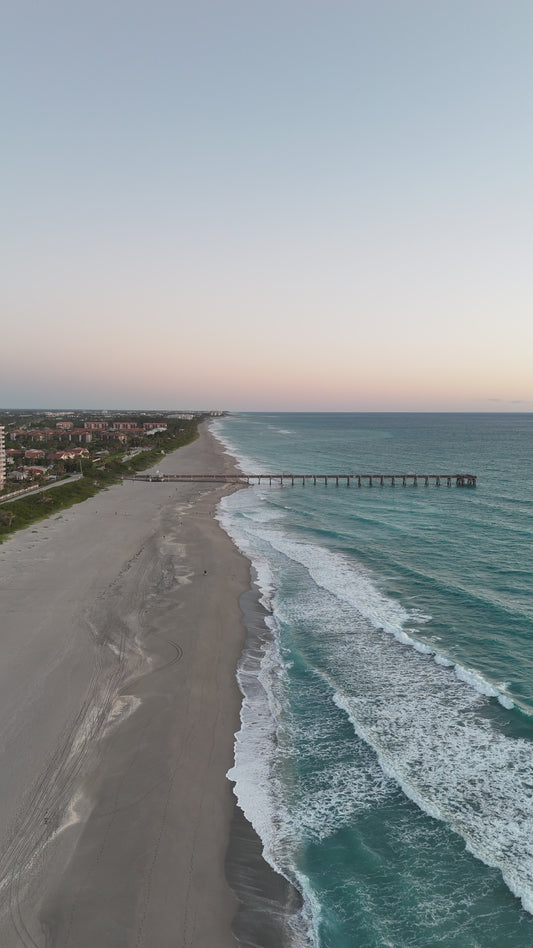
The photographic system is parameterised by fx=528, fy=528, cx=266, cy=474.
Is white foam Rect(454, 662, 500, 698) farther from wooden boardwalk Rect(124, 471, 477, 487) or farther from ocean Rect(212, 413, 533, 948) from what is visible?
wooden boardwalk Rect(124, 471, 477, 487)

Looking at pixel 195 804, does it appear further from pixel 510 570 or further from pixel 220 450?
pixel 220 450

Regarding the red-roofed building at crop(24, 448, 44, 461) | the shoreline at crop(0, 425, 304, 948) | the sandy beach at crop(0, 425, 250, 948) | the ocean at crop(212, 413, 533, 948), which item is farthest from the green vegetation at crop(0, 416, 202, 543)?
the ocean at crop(212, 413, 533, 948)

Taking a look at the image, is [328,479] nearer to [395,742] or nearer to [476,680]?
[476,680]

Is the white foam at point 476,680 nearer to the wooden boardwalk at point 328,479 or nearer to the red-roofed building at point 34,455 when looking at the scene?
the wooden boardwalk at point 328,479

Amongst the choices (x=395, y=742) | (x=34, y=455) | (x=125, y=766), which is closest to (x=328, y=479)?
(x=34, y=455)

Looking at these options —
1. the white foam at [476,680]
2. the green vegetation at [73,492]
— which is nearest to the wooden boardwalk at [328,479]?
the green vegetation at [73,492]

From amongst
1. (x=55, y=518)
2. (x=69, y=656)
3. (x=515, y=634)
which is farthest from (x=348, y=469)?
(x=69, y=656)
